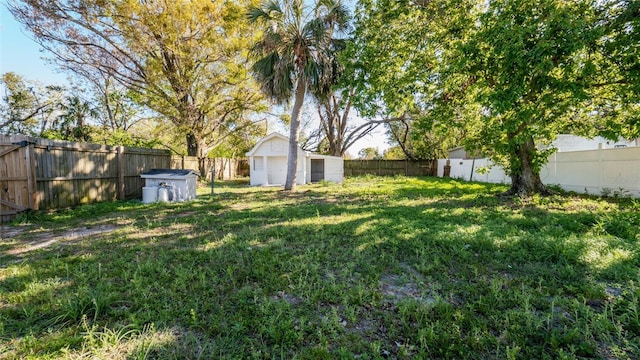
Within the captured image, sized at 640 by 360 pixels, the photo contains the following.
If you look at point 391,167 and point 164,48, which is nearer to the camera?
point 164,48

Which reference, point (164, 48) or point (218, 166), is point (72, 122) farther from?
point (218, 166)

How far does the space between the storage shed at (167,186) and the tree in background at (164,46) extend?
619 centimetres

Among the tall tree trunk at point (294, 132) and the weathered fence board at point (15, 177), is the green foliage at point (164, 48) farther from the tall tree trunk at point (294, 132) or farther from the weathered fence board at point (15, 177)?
the weathered fence board at point (15, 177)

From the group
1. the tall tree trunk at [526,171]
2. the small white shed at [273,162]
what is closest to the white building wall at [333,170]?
the small white shed at [273,162]

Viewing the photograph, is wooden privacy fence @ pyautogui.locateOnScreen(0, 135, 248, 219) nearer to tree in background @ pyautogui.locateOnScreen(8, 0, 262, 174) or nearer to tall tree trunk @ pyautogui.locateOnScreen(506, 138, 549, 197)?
tree in background @ pyautogui.locateOnScreen(8, 0, 262, 174)

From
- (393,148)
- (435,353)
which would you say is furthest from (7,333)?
(393,148)

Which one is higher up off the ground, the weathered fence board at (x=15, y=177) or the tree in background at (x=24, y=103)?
the tree in background at (x=24, y=103)

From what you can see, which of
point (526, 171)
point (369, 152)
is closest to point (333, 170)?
point (526, 171)

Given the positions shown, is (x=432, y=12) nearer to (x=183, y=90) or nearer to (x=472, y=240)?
(x=472, y=240)

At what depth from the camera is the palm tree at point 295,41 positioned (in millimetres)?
9477

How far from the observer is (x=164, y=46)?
12156 mm

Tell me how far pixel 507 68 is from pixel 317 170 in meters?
14.0

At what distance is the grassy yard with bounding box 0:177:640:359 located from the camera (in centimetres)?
187

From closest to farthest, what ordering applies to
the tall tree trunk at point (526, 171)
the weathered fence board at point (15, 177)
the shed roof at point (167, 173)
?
the weathered fence board at point (15, 177)
the tall tree trunk at point (526, 171)
the shed roof at point (167, 173)
